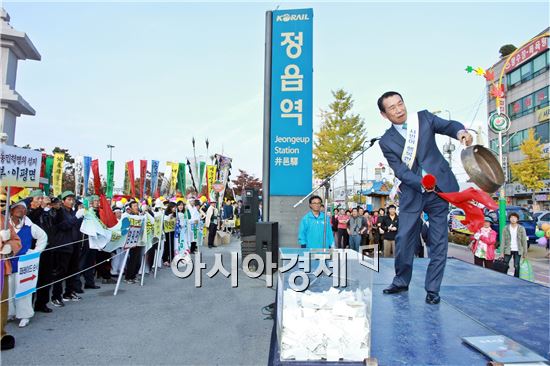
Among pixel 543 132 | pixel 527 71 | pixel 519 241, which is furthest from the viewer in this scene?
pixel 527 71

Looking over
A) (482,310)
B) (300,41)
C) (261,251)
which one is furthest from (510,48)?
(482,310)

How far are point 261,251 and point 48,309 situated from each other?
4.08 meters

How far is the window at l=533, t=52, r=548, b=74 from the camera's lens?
2912cm

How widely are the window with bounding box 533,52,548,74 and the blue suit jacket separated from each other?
33353 mm

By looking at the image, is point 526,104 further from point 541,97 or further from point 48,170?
point 48,170

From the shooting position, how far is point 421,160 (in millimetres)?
3457

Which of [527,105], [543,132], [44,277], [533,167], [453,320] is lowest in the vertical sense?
[44,277]

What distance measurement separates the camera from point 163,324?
16.2 ft

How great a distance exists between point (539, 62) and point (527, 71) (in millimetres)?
1842

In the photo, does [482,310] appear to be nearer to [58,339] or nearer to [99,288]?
[58,339]

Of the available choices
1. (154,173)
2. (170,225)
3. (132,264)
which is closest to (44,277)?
(132,264)

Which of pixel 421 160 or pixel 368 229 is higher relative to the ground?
pixel 421 160

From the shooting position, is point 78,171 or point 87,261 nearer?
point 87,261

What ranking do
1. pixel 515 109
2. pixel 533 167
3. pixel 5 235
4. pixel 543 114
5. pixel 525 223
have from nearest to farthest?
1. pixel 5 235
2. pixel 525 223
3. pixel 533 167
4. pixel 543 114
5. pixel 515 109
